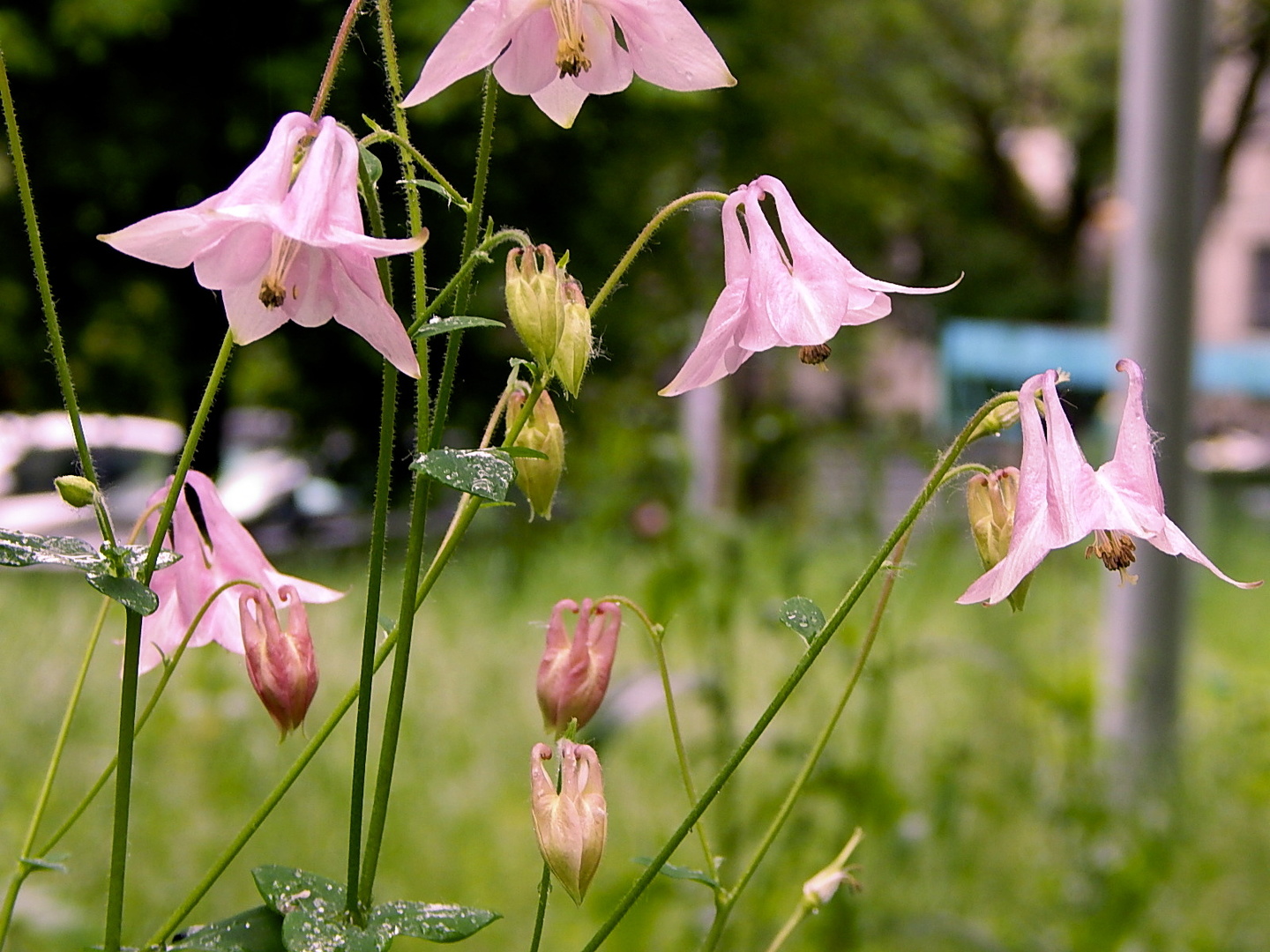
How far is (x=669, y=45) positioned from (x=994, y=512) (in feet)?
0.64

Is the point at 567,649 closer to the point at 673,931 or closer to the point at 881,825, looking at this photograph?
the point at 881,825

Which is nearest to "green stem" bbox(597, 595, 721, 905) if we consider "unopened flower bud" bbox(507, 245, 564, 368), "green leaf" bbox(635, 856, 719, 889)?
"green leaf" bbox(635, 856, 719, 889)

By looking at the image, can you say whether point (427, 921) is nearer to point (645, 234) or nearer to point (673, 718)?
point (673, 718)

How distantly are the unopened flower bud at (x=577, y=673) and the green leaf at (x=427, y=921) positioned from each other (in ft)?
0.29

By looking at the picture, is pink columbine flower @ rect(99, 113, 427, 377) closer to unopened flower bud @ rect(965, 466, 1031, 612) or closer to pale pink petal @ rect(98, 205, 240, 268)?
pale pink petal @ rect(98, 205, 240, 268)

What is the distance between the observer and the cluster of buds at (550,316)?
17.3 inches

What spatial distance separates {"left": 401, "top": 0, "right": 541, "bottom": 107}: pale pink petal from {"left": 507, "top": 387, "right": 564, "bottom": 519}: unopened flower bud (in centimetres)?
13

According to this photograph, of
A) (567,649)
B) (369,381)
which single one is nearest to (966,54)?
(369,381)

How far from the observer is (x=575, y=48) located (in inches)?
17.0

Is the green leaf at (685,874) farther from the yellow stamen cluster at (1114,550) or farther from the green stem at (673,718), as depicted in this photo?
the yellow stamen cluster at (1114,550)

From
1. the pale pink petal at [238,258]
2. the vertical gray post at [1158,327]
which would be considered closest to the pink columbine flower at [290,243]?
the pale pink petal at [238,258]

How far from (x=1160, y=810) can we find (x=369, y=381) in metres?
1.65

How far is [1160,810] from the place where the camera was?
77.9 inches

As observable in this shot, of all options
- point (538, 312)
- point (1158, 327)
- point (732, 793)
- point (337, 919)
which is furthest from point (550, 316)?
point (1158, 327)
